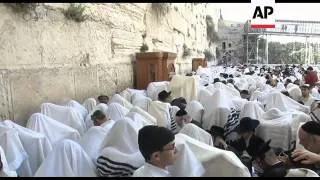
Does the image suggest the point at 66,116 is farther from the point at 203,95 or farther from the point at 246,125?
the point at 203,95

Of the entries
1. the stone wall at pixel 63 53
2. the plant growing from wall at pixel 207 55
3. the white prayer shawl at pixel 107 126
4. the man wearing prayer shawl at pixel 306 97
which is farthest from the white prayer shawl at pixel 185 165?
the plant growing from wall at pixel 207 55

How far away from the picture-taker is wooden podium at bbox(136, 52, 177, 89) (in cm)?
886

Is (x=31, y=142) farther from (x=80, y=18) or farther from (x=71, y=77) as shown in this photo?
(x=80, y=18)

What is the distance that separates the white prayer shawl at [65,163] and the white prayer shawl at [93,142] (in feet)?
1.14

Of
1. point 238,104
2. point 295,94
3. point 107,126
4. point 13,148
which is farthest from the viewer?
point 295,94

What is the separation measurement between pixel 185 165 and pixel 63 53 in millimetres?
4066

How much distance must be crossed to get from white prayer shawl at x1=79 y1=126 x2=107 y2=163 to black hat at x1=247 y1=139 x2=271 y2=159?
1.36 meters

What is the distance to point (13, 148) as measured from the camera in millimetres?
3354

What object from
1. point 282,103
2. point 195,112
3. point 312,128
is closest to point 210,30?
point 282,103

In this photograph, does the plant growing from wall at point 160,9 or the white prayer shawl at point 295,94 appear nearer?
the white prayer shawl at point 295,94

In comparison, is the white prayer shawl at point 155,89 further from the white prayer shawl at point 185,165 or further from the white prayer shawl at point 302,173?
the white prayer shawl at point 302,173

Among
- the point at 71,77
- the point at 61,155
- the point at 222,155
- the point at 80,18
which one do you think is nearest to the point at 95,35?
the point at 80,18

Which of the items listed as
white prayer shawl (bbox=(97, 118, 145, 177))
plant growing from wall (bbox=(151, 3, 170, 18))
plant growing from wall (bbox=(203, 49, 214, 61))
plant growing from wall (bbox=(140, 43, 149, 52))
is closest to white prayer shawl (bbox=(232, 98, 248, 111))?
white prayer shawl (bbox=(97, 118, 145, 177))

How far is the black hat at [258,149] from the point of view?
298cm
